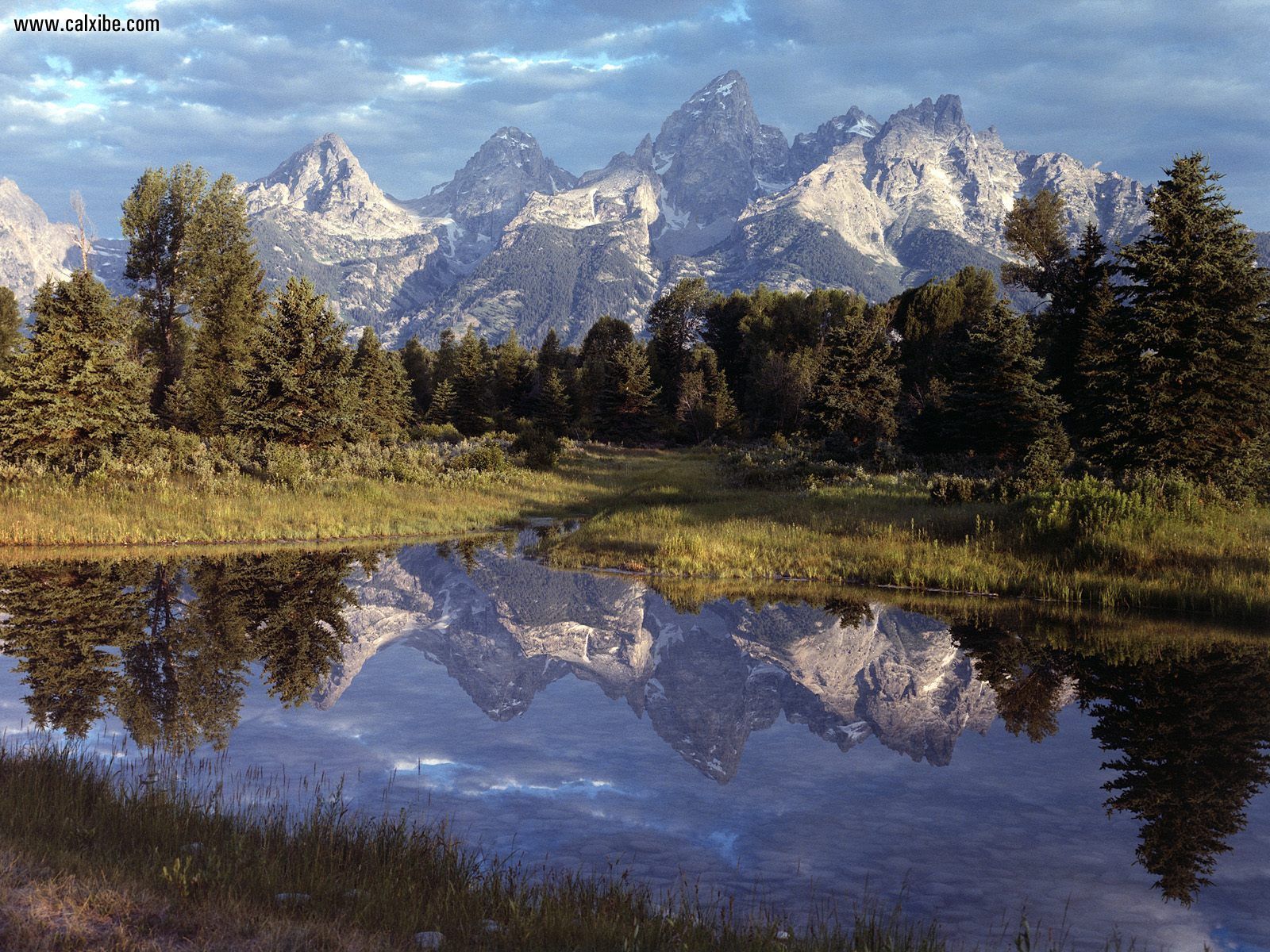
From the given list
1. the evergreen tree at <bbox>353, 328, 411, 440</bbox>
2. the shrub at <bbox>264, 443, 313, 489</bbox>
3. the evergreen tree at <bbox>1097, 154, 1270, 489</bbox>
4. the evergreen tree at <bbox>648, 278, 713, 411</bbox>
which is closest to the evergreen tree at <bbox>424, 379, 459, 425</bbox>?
the evergreen tree at <bbox>353, 328, 411, 440</bbox>

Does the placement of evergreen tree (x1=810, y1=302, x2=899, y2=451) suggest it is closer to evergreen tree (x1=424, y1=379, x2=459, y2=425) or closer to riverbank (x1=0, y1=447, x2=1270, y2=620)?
riverbank (x1=0, y1=447, x2=1270, y2=620)

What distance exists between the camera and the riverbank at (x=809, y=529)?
17.8 m

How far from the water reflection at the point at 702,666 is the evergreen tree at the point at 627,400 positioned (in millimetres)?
60064

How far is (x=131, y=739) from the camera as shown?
9086 mm

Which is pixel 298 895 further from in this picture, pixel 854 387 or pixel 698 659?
pixel 854 387

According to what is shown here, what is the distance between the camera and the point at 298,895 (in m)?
5.22

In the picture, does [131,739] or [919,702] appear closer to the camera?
[131,739]

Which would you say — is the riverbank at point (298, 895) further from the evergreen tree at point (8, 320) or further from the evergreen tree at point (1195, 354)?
the evergreen tree at point (8, 320)

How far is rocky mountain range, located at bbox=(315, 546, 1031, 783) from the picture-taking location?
10602 millimetres

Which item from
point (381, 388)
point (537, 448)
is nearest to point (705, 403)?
point (381, 388)

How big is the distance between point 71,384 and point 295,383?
27.2 feet

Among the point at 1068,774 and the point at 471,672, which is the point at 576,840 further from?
the point at 471,672

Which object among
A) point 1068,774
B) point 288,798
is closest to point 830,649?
point 1068,774

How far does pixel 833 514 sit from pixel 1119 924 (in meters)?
20.1
